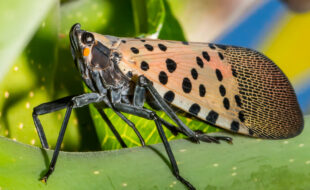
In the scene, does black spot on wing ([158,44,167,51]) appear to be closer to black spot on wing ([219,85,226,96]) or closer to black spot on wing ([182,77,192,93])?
black spot on wing ([182,77,192,93])

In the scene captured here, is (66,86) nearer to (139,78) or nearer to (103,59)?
(103,59)

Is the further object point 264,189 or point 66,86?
point 66,86

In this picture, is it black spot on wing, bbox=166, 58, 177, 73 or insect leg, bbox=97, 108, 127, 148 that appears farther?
black spot on wing, bbox=166, 58, 177, 73

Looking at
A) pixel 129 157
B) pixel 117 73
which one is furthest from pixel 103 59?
pixel 129 157

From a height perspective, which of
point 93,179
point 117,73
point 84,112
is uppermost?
point 93,179

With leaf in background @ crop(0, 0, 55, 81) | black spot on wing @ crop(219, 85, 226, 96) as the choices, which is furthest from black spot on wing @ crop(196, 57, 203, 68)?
leaf in background @ crop(0, 0, 55, 81)

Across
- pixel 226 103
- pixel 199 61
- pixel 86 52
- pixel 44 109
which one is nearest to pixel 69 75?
pixel 86 52

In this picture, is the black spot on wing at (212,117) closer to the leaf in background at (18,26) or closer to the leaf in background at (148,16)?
the leaf in background at (148,16)

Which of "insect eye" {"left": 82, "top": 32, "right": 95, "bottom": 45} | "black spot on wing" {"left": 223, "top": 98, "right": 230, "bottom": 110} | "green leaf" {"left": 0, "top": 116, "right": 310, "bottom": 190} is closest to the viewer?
"green leaf" {"left": 0, "top": 116, "right": 310, "bottom": 190}
